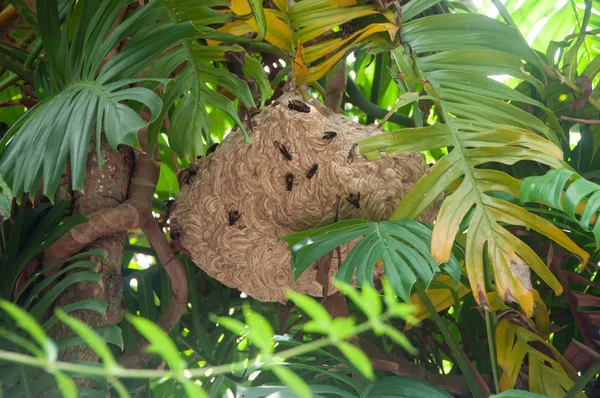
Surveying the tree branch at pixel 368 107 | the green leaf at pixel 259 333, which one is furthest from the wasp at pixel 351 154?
the green leaf at pixel 259 333

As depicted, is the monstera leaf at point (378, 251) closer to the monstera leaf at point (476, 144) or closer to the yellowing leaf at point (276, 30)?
the monstera leaf at point (476, 144)

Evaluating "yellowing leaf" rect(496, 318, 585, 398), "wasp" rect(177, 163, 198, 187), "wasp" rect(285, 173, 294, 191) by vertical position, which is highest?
"wasp" rect(285, 173, 294, 191)

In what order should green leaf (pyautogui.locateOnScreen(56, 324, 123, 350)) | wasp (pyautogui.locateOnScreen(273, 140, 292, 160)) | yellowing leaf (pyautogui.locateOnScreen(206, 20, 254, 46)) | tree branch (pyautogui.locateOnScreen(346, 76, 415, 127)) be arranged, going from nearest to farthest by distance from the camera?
1. green leaf (pyautogui.locateOnScreen(56, 324, 123, 350))
2. wasp (pyautogui.locateOnScreen(273, 140, 292, 160))
3. yellowing leaf (pyautogui.locateOnScreen(206, 20, 254, 46))
4. tree branch (pyautogui.locateOnScreen(346, 76, 415, 127))

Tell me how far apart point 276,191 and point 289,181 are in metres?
0.03

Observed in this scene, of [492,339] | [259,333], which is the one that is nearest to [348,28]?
[492,339]

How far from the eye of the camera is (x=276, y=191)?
939 mm

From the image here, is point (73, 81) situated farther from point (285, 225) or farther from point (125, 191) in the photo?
point (285, 225)

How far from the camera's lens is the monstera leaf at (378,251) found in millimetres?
746

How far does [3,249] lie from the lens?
1.02m

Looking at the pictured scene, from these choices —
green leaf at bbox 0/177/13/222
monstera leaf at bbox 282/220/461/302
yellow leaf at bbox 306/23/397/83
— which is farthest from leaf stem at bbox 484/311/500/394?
green leaf at bbox 0/177/13/222

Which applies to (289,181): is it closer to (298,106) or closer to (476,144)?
(298,106)

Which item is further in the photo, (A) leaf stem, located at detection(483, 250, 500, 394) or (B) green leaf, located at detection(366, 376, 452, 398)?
(A) leaf stem, located at detection(483, 250, 500, 394)

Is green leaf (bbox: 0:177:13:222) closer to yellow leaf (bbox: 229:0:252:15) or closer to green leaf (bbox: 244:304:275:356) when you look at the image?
yellow leaf (bbox: 229:0:252:15)

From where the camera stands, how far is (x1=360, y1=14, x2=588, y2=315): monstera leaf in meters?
0.80
